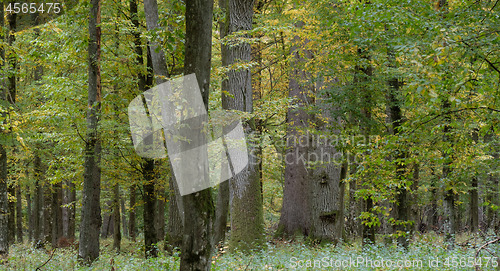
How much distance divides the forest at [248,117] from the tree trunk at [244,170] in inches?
1.6

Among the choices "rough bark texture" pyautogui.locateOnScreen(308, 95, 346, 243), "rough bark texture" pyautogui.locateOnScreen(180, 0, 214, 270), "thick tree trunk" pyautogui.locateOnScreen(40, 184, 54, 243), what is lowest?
"thick tree trunk" pyautogui.locateOnScreen(40, 184, 54, 243)

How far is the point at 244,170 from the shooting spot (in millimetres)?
11430

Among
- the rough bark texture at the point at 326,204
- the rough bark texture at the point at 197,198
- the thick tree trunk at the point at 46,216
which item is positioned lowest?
the thick tree trunk at the point at 46,216

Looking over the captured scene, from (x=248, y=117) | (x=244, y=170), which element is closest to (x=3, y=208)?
(x=244, y=170)

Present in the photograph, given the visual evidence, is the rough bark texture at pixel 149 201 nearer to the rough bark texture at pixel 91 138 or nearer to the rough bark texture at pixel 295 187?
the rough bark texture at pixel 91 138

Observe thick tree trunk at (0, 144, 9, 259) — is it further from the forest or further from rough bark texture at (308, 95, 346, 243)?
rough bark texture at (308, 95, 346, 243)

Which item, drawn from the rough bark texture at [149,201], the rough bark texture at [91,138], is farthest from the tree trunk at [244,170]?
the rough bark texture at [91,138]

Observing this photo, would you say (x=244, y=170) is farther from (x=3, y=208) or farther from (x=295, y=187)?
(x=3, y=208)

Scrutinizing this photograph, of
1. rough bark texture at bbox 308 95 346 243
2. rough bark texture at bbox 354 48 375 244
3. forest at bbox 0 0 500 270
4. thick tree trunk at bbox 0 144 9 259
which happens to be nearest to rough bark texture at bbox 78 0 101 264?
forest at bbox 0 0 500 270

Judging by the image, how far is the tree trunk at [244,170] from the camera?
11.1m

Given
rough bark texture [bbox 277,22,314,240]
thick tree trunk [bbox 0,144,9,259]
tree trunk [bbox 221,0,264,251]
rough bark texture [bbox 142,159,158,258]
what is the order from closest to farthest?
1. thick tree trunk [bbox 0,144,9,259]
2. tree trunk [bbox 221,0,264,251]
3. rough bark texture [bbox 142,159,158,258]
4. rough bark texture [bbox 277,22,314,240]

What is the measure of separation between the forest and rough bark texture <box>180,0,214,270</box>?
0.06 feet

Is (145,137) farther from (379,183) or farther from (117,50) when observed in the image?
(379,183)

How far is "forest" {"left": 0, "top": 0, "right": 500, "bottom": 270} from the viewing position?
5508mm
